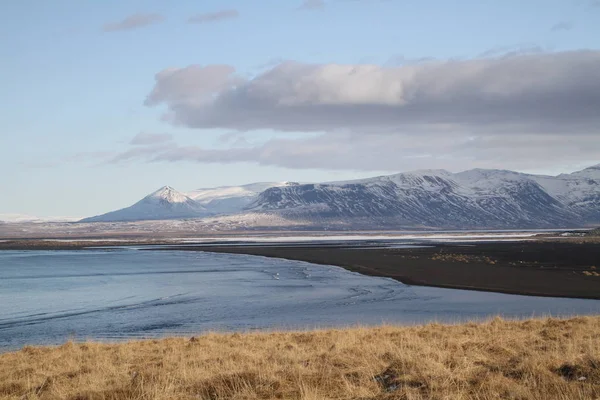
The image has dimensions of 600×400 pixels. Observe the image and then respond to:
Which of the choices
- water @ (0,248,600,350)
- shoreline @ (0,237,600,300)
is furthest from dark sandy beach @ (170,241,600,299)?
water @ (0,248,600,350)

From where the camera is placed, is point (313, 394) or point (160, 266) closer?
point (313, 394)

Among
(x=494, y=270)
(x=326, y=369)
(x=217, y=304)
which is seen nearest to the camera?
(x=326, y=369)

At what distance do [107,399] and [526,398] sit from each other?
7063mm

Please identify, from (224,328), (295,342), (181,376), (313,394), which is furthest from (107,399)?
(224,328)

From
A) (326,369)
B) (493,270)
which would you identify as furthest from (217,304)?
(493,270)

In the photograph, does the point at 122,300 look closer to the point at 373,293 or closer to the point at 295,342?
the point at 373,293

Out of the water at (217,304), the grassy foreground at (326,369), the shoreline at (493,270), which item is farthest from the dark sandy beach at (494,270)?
the grassy foreground at (326,369)

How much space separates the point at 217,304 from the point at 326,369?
27677 mm

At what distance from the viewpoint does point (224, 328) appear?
100.0 feet

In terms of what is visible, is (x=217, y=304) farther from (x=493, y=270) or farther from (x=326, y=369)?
(x=493, y=270)

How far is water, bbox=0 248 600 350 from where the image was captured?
3167 cm

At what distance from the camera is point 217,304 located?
40.7m

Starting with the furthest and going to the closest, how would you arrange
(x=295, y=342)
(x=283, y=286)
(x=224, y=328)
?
(x=283, y=286), (x=224, y=328), (x=295, y=342)

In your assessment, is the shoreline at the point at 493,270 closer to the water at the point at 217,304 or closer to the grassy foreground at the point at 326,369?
the water at the point at 217,304
